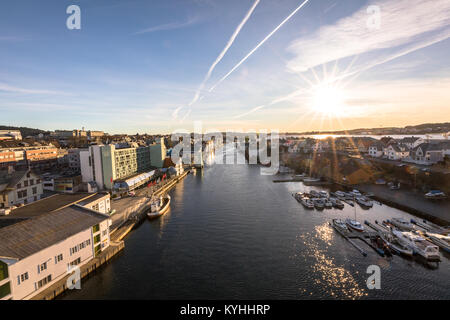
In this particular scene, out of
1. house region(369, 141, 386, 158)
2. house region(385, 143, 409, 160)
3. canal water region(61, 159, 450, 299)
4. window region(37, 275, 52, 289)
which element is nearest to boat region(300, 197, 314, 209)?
canal water region(61, 159, 450, 299)

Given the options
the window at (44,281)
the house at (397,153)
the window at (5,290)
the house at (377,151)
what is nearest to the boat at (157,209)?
the window at (44,281)

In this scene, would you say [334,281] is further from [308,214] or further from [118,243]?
[118,243]

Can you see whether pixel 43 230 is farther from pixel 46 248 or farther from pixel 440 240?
pixel 440 240

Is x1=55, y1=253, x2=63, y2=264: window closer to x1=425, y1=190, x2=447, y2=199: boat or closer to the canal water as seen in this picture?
the canal water

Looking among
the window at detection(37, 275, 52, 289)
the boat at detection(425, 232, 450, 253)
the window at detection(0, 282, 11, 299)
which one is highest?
the window at detection(0, 282, 11, 299)

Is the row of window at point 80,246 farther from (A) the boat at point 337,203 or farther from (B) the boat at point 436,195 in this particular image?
(B) the boat at point 436,195

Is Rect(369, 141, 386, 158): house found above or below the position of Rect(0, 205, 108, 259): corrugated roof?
above
